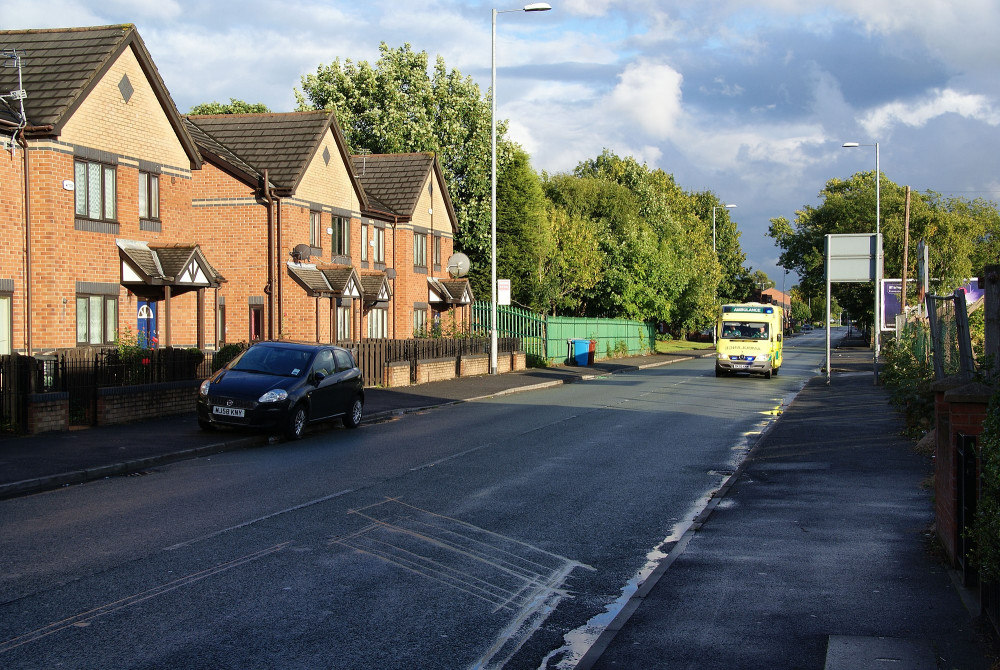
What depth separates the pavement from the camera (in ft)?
18.0

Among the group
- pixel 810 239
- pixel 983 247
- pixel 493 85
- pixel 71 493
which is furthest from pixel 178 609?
pixel 810 239

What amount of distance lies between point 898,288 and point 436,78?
89.9ft

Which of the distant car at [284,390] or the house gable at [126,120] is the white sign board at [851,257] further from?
the house gable at [126,120]

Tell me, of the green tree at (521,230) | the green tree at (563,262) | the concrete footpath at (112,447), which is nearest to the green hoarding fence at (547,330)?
the green tree at (563,262)

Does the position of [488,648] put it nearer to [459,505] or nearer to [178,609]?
[178,609]

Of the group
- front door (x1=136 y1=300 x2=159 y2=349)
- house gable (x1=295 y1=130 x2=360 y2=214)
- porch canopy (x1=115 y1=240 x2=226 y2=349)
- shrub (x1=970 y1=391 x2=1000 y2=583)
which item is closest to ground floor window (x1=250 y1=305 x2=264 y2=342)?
house gable (x1=295 y1=130 x2=360 y2=214)

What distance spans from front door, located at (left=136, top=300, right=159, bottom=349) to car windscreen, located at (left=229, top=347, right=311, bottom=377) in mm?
7392

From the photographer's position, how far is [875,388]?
89.7 feet

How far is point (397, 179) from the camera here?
4200 cm

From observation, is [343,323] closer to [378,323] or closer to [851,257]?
[378,323]

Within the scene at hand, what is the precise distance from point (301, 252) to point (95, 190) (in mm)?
8750

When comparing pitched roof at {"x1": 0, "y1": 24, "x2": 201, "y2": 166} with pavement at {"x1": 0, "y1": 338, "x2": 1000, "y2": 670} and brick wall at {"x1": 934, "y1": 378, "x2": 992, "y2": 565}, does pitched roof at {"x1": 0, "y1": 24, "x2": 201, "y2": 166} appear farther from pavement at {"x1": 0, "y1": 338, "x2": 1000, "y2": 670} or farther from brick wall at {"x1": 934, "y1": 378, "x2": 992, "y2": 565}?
brick wall at {"x1": 934, "y1": 378, "x2": 992, "y2": 565}

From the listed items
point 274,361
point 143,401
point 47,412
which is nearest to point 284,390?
point 274,361

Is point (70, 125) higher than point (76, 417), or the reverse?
point (70, 125)
